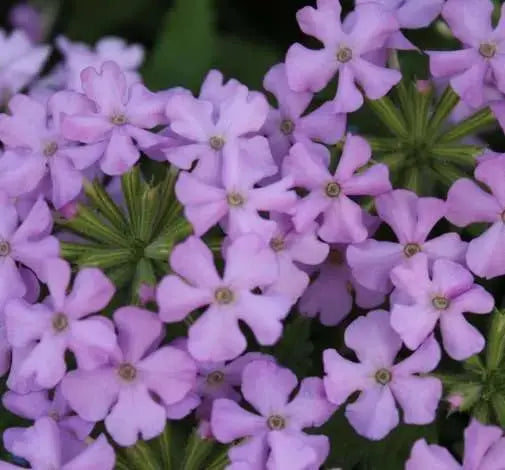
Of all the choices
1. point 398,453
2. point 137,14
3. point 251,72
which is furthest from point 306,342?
point 137,14

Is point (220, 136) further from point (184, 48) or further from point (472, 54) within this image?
point (184, 48)

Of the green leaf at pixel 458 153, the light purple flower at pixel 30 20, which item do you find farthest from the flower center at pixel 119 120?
the light purple flower at pixel 30 20

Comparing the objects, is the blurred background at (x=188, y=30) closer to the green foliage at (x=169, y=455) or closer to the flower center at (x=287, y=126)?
the flower center at (x=287, y=126)

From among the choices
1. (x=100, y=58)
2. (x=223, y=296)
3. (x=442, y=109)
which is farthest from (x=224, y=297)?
(x=100, y=58)

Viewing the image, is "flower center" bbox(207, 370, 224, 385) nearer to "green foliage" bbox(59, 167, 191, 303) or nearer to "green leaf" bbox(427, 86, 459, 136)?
"green foliage" bbox(59, 167, 191, 303)

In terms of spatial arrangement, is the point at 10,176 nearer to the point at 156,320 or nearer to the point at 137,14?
the point at 156,320

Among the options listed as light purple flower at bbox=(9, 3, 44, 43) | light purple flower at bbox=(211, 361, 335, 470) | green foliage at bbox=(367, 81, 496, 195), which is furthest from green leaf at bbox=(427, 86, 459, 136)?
light purple flower at bbox=(9, 3, 44, 43)
